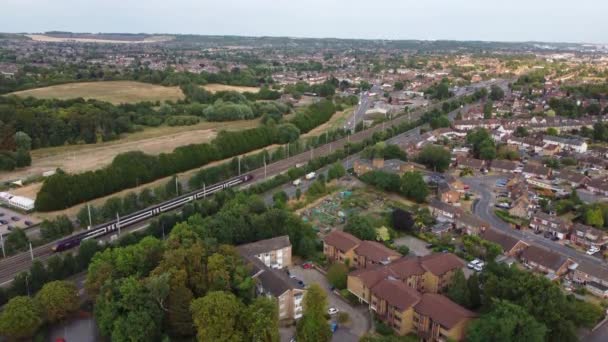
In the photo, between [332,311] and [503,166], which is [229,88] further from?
[332,311]

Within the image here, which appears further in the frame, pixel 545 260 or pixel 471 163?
pixel 471 163

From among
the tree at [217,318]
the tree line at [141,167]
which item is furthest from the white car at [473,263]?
the tree line at [141,167]

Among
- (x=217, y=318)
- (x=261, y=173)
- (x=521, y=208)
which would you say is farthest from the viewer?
(x=261, y=173)

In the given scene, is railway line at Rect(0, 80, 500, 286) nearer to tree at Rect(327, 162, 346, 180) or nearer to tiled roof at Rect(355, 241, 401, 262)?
tree at Rect(327, 162, 346, 180)

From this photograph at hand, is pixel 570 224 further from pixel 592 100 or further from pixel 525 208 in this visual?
pixel 592 100

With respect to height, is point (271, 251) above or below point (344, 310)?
above

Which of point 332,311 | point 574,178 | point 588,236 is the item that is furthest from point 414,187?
point 332,311

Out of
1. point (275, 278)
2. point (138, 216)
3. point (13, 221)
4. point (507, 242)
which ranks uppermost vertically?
point (275, 278)
